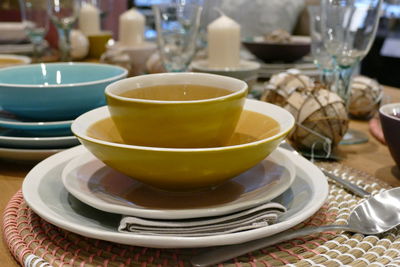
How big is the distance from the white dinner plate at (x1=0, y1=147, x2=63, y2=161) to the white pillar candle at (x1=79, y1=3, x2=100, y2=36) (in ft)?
4.83

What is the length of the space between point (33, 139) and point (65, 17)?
1033mm

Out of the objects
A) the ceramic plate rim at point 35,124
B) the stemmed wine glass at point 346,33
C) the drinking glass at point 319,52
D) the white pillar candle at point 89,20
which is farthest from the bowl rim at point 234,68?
the white pillar candle at point 89,20

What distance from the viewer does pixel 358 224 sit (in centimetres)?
41

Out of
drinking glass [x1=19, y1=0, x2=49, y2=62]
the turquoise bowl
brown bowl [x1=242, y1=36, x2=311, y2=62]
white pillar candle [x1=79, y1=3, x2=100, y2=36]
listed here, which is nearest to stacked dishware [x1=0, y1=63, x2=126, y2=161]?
the turquoise bowl

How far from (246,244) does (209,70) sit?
25.7 inches

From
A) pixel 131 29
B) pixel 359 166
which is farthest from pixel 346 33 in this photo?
pixel 131 29

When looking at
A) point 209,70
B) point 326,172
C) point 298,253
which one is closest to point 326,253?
point 298,253

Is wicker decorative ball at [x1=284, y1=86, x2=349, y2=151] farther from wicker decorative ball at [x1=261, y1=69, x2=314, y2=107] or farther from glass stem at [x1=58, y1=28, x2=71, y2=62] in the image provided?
glass stem at [x1=58, y1=28, x2=71, y2=62]

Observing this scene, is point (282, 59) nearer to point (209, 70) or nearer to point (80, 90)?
point (209, 70)

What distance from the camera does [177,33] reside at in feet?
3.32

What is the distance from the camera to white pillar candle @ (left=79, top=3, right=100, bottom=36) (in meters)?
1.96

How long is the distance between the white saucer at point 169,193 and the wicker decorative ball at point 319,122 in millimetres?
175

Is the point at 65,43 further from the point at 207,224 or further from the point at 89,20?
the point at 207,224

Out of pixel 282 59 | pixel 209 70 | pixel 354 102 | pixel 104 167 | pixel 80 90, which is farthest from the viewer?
pixel 282 59
